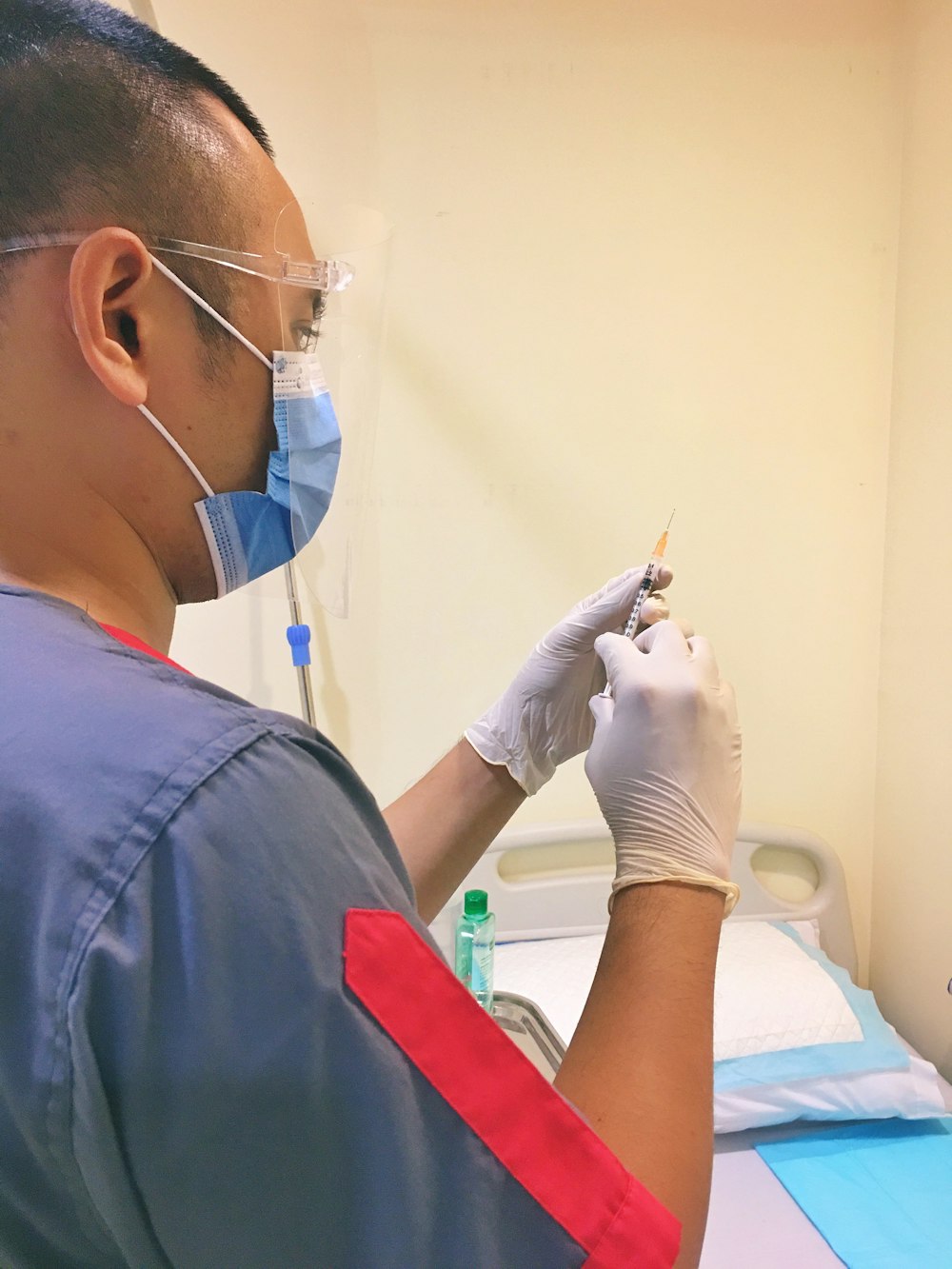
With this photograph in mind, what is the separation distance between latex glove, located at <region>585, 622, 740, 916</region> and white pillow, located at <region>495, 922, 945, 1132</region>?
662 millimetres

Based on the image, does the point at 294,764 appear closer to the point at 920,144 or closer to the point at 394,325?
the point at 394,325

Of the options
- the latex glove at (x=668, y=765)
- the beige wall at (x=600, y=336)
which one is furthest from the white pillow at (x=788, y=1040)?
the latex glove at (x=668, y=765)

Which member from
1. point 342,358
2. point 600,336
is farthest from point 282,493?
point 600,336

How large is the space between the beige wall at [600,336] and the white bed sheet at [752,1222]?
718mm

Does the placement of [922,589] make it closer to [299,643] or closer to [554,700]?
[554,700]

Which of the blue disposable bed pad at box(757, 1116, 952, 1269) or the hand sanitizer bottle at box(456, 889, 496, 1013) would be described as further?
the hand sanitizer bottle at box(456, 889, 496, 1013)

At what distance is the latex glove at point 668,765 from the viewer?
75cm

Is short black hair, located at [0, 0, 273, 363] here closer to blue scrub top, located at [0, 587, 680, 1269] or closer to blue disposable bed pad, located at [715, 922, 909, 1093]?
blue scrub top, located at [0, 587, 680, 1269]

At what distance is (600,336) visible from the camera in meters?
1.69

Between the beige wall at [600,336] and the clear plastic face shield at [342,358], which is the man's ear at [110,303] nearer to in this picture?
the clear plastic face shield at [342,358]

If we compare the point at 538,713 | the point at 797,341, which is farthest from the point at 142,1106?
the point at 797,341

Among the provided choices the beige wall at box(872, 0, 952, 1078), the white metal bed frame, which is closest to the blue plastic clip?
the white metal bed frame

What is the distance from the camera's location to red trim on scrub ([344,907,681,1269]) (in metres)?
0.42

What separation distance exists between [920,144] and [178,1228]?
208 centimetres
